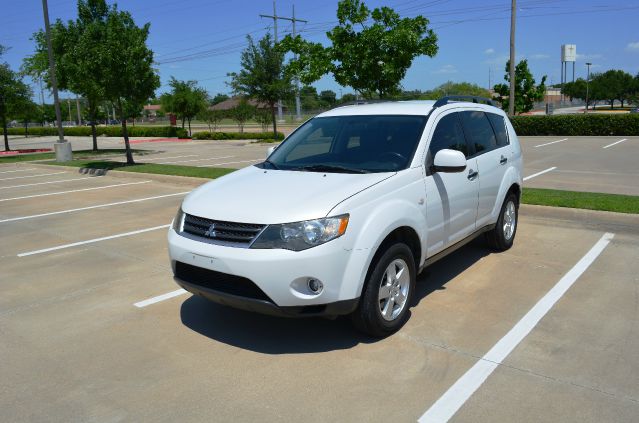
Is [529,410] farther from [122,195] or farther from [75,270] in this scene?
[122,195]

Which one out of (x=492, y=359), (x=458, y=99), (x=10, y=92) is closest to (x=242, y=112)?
(x=10, y=92)

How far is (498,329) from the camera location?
14.1ft

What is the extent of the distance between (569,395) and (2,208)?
1094cm

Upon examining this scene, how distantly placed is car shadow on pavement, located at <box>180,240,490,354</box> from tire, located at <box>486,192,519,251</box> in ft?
4.71

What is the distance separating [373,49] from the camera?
1495 cm

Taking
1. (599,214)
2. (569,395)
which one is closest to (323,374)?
(569,395)

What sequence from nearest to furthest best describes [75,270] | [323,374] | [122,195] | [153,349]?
[323,374], [153,349], [75,270], [122,195]

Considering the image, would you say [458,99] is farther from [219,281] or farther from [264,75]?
[264,75]

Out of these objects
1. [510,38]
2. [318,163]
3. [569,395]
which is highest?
[510,38]

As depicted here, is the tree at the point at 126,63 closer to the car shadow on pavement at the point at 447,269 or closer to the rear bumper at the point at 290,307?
the car shadow on pavement at the point at 447,269

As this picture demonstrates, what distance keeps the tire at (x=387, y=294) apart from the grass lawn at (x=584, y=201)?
472 cm

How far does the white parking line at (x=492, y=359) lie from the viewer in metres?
3.19

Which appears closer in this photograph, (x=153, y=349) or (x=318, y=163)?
(x=153, y=349)

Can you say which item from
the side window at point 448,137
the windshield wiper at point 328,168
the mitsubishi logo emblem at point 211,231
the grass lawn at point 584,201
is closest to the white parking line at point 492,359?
the side window at point 448,137
